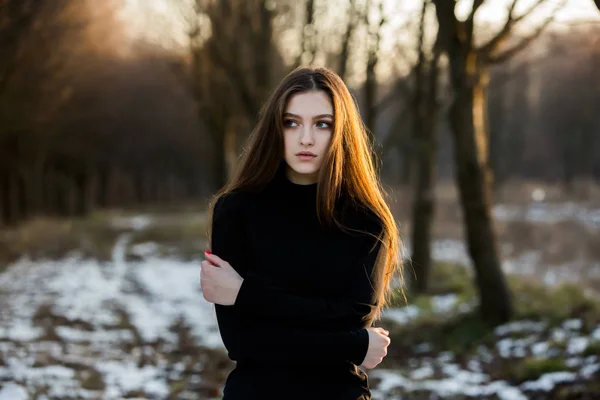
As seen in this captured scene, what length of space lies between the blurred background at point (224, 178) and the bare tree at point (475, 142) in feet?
0.08

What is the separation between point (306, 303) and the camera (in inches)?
96.1

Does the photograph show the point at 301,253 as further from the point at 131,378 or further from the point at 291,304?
the point at 131,378

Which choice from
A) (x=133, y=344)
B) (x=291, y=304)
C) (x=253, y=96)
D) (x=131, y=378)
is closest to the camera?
(x=291, y=304)

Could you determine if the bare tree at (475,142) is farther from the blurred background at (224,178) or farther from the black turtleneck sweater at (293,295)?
the black turtleneck sweater at (293,295)

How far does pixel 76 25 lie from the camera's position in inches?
591

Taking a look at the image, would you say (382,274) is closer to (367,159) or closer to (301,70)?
(367,159)

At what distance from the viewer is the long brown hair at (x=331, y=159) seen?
8.32 ft

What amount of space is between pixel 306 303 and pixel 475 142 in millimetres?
7288

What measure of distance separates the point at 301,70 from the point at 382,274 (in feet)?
2.70

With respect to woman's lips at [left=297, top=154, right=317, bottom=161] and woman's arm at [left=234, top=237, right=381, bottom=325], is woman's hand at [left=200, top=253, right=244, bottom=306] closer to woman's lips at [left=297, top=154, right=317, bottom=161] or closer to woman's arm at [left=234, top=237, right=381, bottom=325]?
woman's arm at [left=234, top=237, right=381, bottom=325]

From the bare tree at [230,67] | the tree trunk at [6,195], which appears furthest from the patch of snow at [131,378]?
the tree trunk at [6,195]

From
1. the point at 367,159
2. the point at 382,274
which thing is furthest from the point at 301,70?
the point at 382,274

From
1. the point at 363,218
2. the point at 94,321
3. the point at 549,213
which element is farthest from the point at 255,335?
the point at 549,213

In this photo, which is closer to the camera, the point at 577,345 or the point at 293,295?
the point at 293,295
